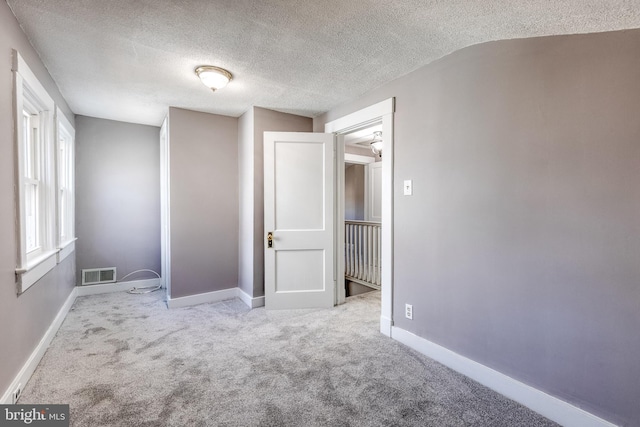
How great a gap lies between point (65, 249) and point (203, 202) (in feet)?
4.89

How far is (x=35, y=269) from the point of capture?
7.19 feet

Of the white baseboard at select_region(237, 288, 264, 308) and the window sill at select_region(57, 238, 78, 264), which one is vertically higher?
the window sill at select_region(57, 238, 78, 264)

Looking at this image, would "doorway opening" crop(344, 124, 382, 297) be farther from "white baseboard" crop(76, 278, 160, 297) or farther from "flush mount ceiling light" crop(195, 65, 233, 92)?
"white baseboard" crop(76, 278, 160, 297)

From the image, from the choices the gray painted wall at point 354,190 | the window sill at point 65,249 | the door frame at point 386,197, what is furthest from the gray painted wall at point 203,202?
the gray painted wall at point 354,190

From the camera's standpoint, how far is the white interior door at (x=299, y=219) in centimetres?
348

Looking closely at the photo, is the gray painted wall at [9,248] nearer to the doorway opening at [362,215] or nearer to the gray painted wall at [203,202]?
the gray painted wall at [203,202]

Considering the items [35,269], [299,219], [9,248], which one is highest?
[299,219]

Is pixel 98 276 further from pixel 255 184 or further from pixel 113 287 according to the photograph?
pixel 255 184

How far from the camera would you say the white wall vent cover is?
4.03m

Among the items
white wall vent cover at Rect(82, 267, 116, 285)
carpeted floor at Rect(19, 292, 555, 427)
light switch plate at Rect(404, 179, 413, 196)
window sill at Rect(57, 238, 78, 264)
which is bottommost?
carpeted floor at Rect(19, 292, 555, 427)

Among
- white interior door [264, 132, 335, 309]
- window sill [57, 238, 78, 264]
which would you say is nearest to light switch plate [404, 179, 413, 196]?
white interior door [264, 132, 335, 309]

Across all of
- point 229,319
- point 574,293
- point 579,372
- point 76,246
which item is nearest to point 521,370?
point 579,372

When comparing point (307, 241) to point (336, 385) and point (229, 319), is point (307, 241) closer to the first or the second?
point (229, 319)

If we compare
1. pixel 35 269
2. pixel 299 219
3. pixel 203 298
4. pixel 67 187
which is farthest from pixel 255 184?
pixel 67 187
